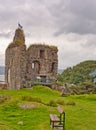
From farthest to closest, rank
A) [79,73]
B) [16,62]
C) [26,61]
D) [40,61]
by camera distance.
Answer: [79,73] < [40,61] < [26,61] < [16,62]

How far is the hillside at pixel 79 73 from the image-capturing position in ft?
355

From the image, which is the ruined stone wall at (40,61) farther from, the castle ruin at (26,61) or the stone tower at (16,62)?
the stone tower at (16,62)

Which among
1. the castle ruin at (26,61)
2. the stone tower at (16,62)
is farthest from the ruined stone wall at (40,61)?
the stone tower at (16,62)

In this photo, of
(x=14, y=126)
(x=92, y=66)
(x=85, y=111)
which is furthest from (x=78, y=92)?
(x=92, y=66)

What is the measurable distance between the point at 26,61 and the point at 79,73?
196ft

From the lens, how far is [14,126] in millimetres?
25078

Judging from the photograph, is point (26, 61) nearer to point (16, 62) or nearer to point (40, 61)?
point (16, 62)

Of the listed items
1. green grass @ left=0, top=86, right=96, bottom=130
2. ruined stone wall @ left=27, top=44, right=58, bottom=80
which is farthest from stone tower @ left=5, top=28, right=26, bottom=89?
green grass @ left=0, top=86, right=96, bottom=130

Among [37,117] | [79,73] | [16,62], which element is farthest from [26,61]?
[79,73]

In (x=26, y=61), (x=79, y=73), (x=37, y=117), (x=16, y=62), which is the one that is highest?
(x=79, y=73)

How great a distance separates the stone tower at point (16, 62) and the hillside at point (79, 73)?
43397 mm

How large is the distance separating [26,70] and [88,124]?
37.5 m

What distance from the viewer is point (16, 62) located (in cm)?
6069

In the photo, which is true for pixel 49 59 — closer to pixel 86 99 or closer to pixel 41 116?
pixel 86 99
